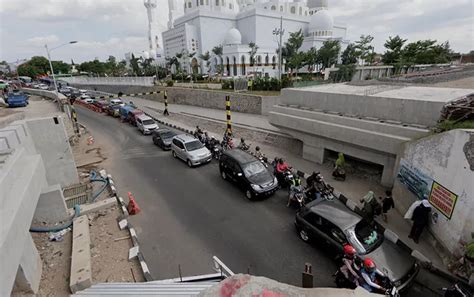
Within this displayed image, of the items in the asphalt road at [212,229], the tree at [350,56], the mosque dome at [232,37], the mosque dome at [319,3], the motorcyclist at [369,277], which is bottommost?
the asphalt road at [212,229]

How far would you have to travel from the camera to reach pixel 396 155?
990 cm

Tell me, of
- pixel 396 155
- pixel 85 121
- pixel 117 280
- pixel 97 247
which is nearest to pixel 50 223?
pixel 97 247

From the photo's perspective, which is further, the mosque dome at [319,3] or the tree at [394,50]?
the mosque dome at [319,3]

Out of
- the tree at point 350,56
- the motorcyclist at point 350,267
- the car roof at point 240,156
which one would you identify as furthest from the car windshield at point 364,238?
the tree at point 350,56

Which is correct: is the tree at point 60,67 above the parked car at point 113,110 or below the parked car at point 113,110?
above

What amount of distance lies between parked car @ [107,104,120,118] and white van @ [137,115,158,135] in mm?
7546

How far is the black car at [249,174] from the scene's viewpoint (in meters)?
10.1

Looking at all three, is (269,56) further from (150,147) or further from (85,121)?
(150,147)

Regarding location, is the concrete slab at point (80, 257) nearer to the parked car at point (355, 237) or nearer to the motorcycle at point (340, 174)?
the parked car at point (355, 237)

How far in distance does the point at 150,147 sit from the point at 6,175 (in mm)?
13174

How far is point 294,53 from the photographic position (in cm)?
4628

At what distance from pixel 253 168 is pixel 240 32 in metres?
70.9

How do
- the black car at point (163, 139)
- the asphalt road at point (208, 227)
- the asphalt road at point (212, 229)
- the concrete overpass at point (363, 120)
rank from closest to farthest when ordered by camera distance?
the asphalt road at point (212, 229)
the asphalt road at point (208, 227)
the concrete overpass at point (363, 120)
the black car at point (163, 139)

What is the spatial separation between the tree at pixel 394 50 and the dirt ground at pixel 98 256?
42683mm
